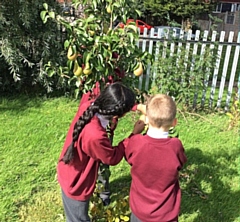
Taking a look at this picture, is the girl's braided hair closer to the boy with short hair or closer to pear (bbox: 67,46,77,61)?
the boy with short hair

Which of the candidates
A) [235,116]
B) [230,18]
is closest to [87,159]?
[235,116]

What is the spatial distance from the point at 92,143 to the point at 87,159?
0.95 ft

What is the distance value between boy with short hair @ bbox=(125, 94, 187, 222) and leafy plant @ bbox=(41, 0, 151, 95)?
1.44ft

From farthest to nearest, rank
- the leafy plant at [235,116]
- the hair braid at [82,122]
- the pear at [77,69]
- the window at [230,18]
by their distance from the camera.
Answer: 1. the window at [230,18]
2. the leafy plant at [235,116]
3. the pear at [77,69]
4. the hair braid at [82,122]

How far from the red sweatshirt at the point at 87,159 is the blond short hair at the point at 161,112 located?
298 millimetres

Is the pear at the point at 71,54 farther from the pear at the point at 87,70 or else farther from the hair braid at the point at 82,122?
the hair braid at the point at 82,122

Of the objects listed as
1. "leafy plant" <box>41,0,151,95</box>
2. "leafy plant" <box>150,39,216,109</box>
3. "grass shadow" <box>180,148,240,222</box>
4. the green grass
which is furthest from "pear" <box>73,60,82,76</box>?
"leafy plant" <box>150,39,216,109</box>

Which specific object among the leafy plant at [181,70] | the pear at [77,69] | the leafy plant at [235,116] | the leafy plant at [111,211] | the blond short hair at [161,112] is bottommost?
the leafy plant at [235,116]

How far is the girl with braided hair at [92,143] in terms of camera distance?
78.9 inches

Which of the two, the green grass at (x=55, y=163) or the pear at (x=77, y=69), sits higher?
the pear at (x=77, y=69)

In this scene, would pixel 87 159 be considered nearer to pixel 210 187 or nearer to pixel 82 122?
pixel 82 122

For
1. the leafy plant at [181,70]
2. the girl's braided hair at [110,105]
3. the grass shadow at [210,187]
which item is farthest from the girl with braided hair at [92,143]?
the leafy plant at [181,70]

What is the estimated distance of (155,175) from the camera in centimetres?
202

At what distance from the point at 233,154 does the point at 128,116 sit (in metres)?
1.74
